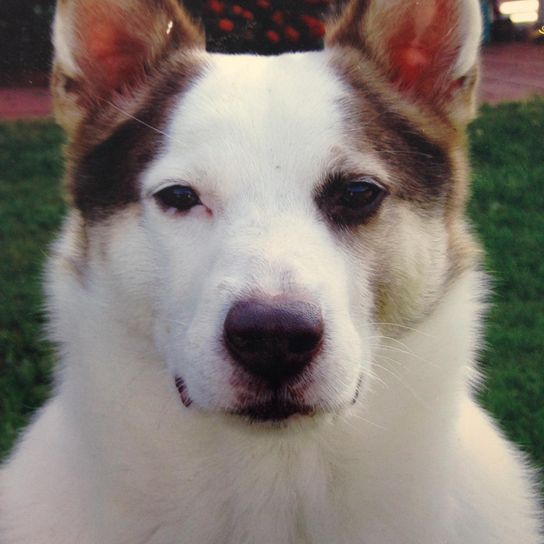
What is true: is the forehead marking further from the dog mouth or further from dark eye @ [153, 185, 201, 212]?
the dog mouth

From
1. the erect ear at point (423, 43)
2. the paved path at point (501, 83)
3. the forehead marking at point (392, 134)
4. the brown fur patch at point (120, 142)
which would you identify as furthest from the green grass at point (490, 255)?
the erect ear at point (423, 43)

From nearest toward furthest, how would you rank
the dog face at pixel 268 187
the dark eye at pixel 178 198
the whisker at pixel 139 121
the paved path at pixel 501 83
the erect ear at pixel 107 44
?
the dog face at pixel 268 187 < the dark eye at pixel 178 198 < the whisker at pixel 139 121 < the erect ear at pixel 107 44 < the paved path at pixel 501 83

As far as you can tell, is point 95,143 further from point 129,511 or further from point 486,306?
point 486,306

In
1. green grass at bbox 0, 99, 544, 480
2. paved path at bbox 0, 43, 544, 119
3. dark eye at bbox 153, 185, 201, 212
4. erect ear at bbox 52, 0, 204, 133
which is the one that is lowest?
green grass at bbox 0, 99, 544, 480

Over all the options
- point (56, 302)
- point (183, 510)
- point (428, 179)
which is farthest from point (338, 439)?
point (56, 302)

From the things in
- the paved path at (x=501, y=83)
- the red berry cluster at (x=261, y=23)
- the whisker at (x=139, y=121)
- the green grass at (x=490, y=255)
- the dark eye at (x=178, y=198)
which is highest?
the whisker at (x=139, y=121)

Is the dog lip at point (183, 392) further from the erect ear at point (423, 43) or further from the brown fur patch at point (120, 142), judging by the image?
the erect ear at point (423, 43)

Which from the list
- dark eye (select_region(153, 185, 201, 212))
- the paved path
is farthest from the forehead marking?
the paved path
